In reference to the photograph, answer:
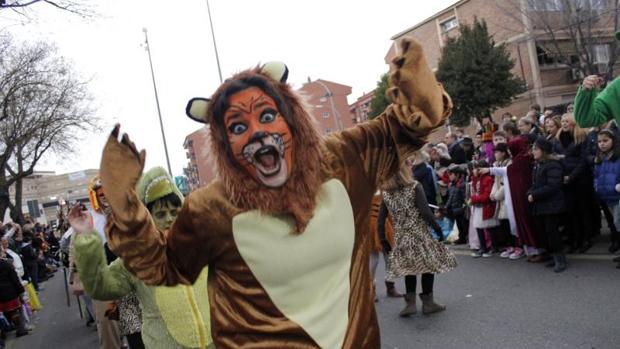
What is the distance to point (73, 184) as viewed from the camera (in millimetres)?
79875

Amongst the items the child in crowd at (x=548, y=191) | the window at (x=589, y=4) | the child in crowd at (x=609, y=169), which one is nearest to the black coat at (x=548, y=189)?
the child in crowd at (x=548, y=191)

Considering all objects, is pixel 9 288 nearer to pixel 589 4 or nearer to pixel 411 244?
pixel 411 244

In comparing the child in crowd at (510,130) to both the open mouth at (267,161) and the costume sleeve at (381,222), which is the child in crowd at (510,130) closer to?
the costume sleeve at (381,222)

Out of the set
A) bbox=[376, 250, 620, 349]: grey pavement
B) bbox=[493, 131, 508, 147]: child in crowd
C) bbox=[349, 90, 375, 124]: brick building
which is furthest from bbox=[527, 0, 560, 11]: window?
bbox=[349, 90, 375, 124]: brick building

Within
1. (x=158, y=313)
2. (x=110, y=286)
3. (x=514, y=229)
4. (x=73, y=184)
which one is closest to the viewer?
(x=110, y=286)

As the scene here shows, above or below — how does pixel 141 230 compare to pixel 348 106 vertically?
below

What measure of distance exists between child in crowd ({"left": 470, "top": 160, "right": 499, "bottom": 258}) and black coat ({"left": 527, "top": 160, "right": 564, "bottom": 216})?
1.07 m

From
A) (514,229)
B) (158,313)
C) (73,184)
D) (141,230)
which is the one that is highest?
(73,184)

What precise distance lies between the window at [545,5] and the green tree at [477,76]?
5.94 metres

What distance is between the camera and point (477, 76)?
2712 centimetres

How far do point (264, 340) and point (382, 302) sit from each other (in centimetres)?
470

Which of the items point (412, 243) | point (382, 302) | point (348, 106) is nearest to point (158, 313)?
point (412, 243)

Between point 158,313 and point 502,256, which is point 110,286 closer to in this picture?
point 158,313

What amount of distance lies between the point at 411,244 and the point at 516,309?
114 cm
